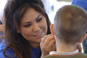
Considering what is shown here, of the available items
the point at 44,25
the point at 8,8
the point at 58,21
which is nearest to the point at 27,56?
the point at 44,25

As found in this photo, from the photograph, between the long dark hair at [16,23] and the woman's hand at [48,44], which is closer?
the woman's hand at [48,44]

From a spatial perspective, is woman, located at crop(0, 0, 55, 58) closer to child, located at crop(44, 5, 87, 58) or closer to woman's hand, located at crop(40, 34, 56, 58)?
woman's hand, located at crop(40, 34, 56, 58)

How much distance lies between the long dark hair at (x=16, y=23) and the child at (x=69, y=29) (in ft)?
1.27

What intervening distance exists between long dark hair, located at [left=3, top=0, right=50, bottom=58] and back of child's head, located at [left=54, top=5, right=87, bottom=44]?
0.39 metres

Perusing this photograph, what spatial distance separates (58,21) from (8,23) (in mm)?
527

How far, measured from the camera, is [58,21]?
1.68ft

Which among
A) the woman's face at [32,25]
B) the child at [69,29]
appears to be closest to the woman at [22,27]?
the woman's face at [32,25]

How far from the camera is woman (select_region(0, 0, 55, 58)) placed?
2.72 feet

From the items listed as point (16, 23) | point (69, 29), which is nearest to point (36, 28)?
point (16, 23)

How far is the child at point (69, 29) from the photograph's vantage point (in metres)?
0.49

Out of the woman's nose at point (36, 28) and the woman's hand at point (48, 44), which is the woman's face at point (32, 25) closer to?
the woman's nose at point (36, 28)

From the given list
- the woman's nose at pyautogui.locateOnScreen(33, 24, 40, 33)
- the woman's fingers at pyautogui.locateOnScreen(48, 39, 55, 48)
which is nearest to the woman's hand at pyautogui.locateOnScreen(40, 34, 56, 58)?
the woman's fingers at pyautogui.locateOnScreen(48, 39, 55, 48)

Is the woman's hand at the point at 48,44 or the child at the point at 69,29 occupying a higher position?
the child at the point at 69,29

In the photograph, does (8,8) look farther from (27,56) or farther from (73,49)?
(73,49)
